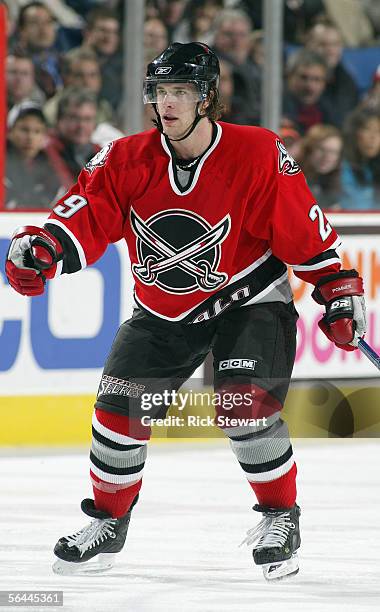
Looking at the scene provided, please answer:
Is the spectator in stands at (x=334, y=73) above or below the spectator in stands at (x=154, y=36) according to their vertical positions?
below

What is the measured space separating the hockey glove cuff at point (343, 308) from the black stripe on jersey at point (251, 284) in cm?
11

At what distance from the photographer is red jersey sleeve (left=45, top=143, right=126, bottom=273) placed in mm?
2729

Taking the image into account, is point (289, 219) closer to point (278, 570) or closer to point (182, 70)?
point (182, 70)

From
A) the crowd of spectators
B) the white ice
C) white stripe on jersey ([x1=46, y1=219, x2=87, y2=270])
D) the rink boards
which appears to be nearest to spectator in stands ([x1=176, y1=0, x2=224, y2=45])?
the crowd of spectators

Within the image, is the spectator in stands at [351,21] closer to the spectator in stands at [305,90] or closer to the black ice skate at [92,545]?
the spectator in stands at [305,90]

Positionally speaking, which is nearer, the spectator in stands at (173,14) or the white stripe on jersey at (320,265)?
the white stripe on jersey at (320,265)

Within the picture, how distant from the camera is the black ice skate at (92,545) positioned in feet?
9.16

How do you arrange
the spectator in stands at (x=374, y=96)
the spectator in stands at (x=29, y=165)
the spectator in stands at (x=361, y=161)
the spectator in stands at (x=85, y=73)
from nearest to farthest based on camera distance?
the spectator in stands at (x=29, y=165) < the spectator in stands at (x=85, y=73) < the spectator in stands at (x=361, y=161) < the spectator in stands at (x=374, y=96)

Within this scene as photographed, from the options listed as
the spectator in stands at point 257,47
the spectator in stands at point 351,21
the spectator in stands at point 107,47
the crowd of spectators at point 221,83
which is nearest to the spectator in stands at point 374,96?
the crowd of spectators at point 221,83

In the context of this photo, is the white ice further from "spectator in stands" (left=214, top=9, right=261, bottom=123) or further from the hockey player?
"spectator in stands" (left=214, top=9, right=261, bottom=123)

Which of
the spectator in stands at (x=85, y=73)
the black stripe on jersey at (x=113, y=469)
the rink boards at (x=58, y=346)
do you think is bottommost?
the rink boards at (x=58, y=346)

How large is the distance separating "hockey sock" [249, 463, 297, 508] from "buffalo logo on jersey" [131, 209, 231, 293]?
42 cm

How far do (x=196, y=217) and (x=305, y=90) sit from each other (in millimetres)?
4077

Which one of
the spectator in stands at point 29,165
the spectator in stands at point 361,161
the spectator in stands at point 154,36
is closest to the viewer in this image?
the spectator in stands at point 29,165
